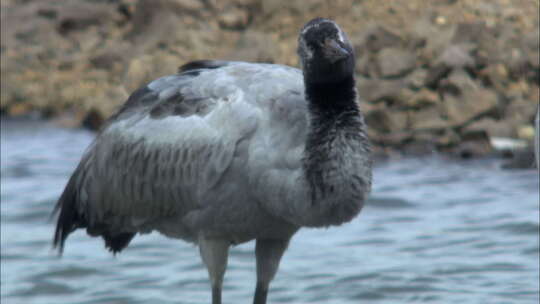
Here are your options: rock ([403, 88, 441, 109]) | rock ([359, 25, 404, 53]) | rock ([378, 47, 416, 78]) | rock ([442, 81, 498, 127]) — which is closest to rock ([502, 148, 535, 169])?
rock ([442, 81, 498, 127])

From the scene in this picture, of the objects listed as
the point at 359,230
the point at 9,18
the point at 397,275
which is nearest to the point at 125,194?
the point at 397,275

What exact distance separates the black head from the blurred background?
3.13 meters

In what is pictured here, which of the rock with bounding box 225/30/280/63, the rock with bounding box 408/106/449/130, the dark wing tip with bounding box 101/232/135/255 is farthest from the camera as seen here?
the rock with bounding box 225/30/280/63

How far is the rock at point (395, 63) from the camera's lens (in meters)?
14.2

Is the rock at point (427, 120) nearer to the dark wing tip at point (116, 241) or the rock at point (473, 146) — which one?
the rock at point (473, 146)

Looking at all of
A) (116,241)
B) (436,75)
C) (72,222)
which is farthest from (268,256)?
(436,75)

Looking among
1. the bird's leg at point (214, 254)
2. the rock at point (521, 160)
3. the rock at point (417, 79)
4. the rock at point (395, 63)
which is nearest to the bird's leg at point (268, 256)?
the bird's leg at point (214, 254)

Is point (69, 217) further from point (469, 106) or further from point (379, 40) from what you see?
point (379, 40)

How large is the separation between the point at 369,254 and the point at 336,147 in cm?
382

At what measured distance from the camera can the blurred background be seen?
1048 centimetres

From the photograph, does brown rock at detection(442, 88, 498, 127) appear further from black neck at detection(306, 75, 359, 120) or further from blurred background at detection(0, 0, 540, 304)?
black neck at detection(306, 75, 359, 120)

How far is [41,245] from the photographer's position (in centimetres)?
1162

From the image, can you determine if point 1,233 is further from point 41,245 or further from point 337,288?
point 337,288

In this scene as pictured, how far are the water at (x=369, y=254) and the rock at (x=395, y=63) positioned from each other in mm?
1365
